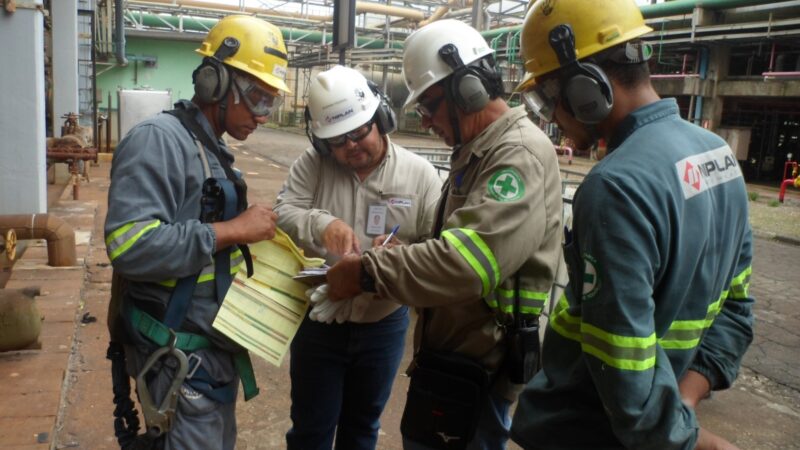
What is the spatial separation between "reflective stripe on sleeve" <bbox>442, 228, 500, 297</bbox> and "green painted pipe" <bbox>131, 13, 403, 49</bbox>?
25.4m

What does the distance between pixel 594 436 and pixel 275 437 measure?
95.4 inches

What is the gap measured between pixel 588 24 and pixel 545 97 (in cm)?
22

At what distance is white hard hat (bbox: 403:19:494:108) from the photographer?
2.14 m

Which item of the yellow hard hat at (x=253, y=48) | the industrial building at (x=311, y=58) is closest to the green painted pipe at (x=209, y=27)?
the industrial building at (x=311, y=58)

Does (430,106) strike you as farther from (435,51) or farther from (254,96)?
(254,96)

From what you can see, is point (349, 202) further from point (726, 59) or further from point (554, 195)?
point (726, 59)

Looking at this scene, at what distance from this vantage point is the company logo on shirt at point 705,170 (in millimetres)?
1365

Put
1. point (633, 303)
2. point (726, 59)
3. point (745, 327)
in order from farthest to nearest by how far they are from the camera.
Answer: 1. point (726, 59)
2. point (745, 327)
3. point (633, 303)

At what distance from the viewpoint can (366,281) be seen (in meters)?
1.99

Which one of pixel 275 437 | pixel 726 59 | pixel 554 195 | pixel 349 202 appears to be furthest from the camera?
pixel 726 59

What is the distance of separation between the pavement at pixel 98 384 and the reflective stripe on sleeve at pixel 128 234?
1592mm

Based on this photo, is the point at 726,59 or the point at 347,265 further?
the point at 726,59

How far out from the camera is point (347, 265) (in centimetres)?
201

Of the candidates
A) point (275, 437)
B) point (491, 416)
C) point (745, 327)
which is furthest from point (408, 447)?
point (275, 437)
